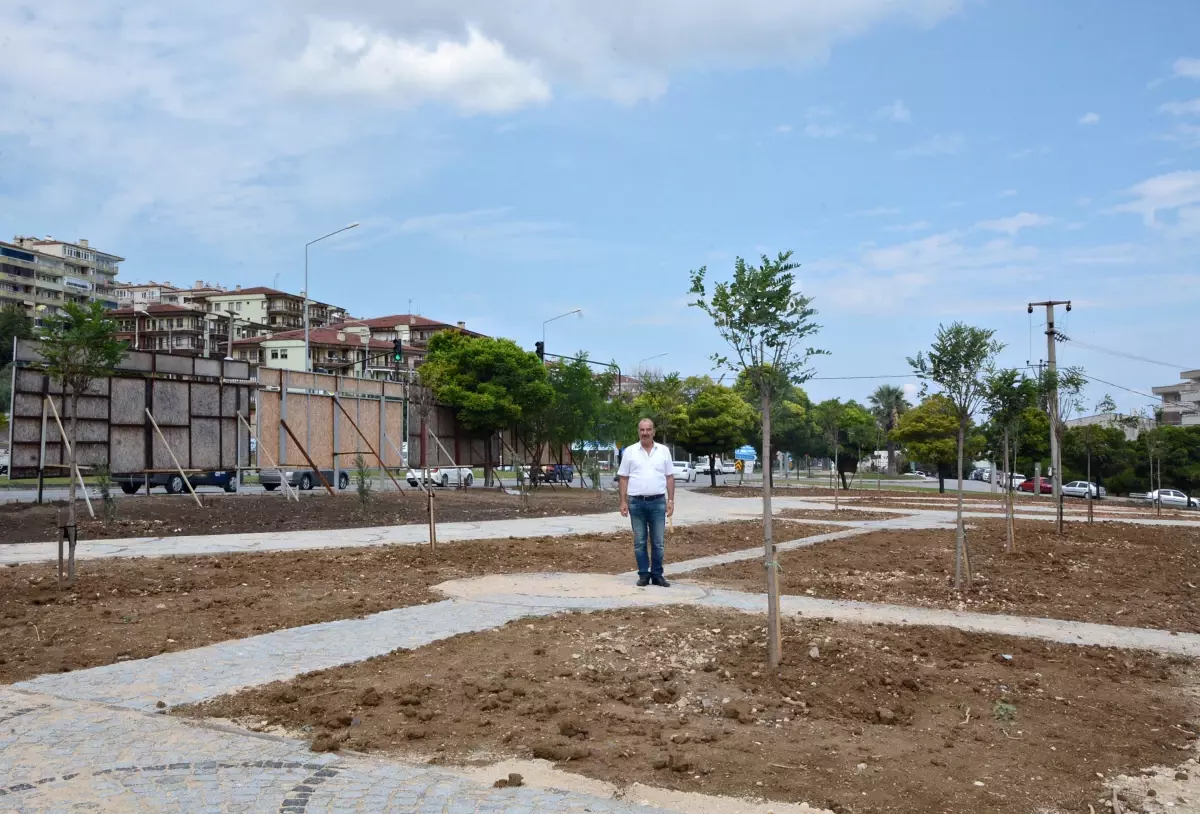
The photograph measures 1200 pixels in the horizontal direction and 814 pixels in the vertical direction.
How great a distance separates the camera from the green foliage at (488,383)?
33.4 metres

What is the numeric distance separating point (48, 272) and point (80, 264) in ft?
21.4

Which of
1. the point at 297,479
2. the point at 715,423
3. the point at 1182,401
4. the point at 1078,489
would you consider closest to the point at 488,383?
the point at 297,479

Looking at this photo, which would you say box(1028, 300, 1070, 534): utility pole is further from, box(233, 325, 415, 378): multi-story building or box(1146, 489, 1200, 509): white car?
box(233, 325, 415, 378): multi-story building

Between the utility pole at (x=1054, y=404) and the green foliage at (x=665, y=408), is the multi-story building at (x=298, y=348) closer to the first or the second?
the green foliage at (x=665, y=408)

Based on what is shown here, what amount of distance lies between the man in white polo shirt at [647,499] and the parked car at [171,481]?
15.4 m

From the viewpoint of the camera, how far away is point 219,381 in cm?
2269

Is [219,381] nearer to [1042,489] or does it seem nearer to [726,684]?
[726,684]

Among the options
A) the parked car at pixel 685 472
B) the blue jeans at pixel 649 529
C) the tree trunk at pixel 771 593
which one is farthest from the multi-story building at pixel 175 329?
the tree trunk at pixel 771 593

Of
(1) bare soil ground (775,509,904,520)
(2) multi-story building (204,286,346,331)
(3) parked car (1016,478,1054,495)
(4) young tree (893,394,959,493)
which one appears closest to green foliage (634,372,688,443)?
(4) young tree (893,394,959,493)

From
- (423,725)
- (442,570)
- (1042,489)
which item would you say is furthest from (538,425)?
(1042,489)

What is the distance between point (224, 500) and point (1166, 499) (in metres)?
42.9

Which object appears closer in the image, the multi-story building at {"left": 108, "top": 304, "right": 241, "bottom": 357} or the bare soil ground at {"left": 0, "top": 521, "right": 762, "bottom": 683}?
the bare soil ground at {"left": 0, "top": 521, "right": 762, "bottom": 683}

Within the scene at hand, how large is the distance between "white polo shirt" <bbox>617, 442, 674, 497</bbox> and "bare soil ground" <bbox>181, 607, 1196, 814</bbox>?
9.34 feet

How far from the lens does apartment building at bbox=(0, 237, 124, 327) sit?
111125mm
